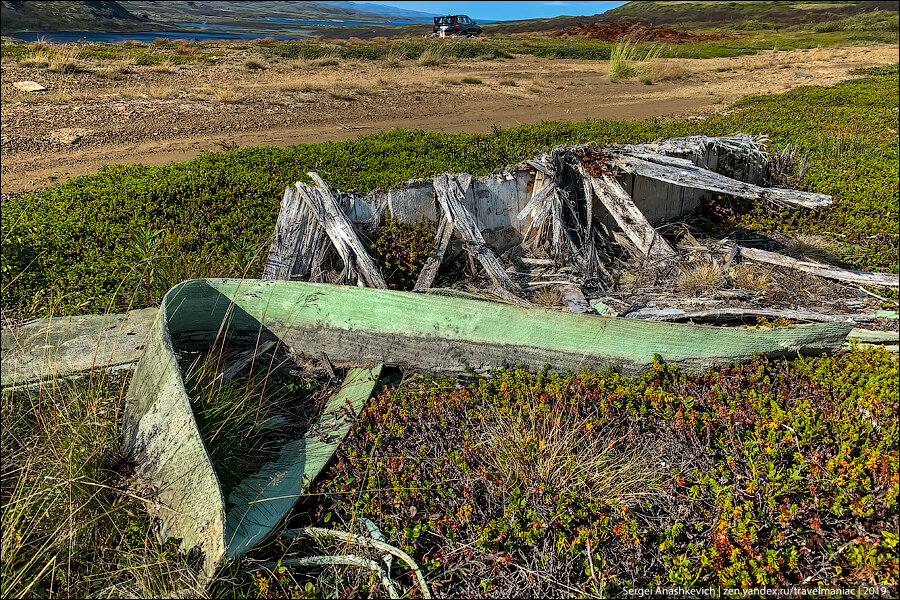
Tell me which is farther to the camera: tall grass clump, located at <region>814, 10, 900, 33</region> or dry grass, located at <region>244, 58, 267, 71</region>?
tall grass clump, located at <region>814, 10, 900, 33</region>

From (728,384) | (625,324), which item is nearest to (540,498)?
(625,324)

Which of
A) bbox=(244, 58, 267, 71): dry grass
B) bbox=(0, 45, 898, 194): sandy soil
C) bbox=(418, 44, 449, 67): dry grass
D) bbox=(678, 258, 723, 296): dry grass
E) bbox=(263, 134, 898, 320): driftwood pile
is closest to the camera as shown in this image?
bbox=(263, 134, 898, 320): driftwood pile

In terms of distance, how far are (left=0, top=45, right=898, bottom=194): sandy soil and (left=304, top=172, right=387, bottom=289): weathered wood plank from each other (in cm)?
557

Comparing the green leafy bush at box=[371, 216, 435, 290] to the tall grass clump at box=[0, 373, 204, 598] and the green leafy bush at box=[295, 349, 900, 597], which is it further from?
the tall grass clump at box=[0, 373, 204, 598]

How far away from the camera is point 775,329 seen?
164 inches

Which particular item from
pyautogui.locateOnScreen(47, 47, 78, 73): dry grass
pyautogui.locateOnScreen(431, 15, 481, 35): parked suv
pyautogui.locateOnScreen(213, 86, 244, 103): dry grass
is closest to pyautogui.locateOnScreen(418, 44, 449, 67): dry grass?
pyautogui.locateOnScreen(431, 15, 481, 35): parked suv

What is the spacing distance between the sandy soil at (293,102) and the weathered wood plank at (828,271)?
810 centimetres

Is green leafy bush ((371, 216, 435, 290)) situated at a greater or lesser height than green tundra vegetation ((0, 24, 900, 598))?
greater

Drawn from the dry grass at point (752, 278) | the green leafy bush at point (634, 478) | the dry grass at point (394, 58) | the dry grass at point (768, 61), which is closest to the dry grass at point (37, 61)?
the dry grass at point (394, 58)

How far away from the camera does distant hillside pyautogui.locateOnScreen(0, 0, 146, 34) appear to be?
15.9 metres

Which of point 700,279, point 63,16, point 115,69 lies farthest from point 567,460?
point 63,16

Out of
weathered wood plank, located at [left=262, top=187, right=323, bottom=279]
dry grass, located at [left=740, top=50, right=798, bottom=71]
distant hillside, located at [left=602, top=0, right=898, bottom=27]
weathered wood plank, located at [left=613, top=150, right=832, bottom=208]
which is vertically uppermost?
distant hillside, located at [left=602, top=0, right=898, bottom=27]

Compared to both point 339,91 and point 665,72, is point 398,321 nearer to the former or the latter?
point 339,91

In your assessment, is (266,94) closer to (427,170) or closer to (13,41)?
(427,170)
